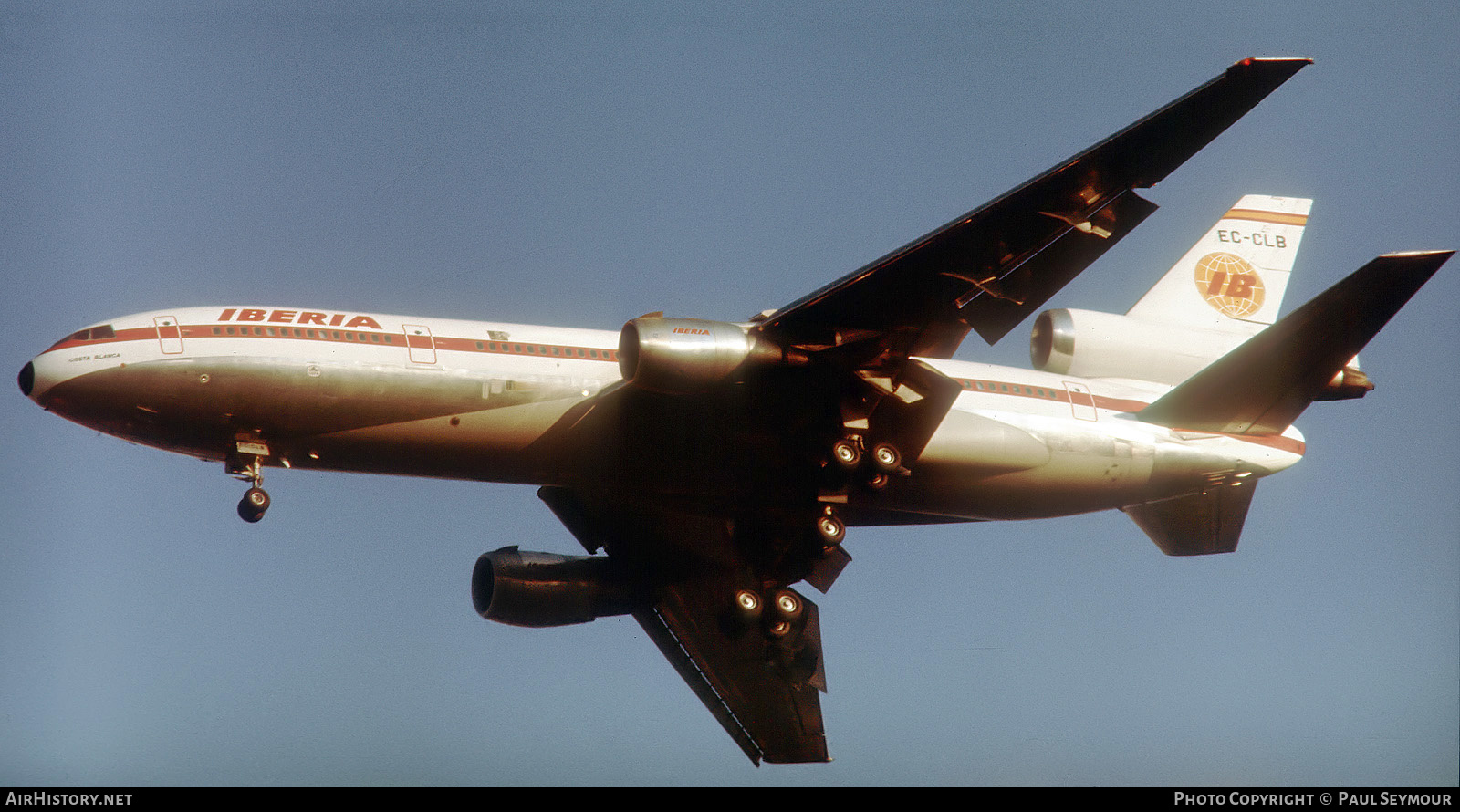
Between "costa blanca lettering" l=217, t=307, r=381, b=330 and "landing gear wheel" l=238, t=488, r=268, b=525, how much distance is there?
3.11 meters

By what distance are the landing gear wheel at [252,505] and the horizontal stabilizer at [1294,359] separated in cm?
1744

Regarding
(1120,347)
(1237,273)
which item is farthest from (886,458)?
(1237,273)

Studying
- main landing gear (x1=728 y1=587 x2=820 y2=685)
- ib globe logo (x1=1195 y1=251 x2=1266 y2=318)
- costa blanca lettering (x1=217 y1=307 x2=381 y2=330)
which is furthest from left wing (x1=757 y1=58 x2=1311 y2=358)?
costa blanca lettering (x1=217 y1=307 x2=381 y2=330)

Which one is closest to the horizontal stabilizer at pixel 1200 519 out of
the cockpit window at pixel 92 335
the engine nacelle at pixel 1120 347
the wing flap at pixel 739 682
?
the engine nacelle at pixel 1120 347

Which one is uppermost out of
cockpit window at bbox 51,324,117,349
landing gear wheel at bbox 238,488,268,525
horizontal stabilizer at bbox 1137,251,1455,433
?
cockpit window at bbox 51,324,117,349

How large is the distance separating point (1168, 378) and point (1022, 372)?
3505 millimetres

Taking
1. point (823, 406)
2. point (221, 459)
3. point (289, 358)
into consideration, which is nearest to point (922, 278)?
point (823, 406)

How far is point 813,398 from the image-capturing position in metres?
28.2

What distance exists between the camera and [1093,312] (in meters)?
31.2

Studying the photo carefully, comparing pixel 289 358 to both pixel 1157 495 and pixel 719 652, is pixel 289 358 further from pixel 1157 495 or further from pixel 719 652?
pixel 1157 495

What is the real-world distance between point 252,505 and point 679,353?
824 cm

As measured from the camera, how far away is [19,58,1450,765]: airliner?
2597cm

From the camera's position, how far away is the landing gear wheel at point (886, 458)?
28.3 m

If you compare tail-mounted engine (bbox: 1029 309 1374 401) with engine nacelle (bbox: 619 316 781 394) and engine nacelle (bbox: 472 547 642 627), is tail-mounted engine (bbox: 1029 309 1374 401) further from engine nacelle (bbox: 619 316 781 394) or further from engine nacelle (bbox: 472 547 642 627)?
engine nacelle (bbox: 472 547 642 627)
